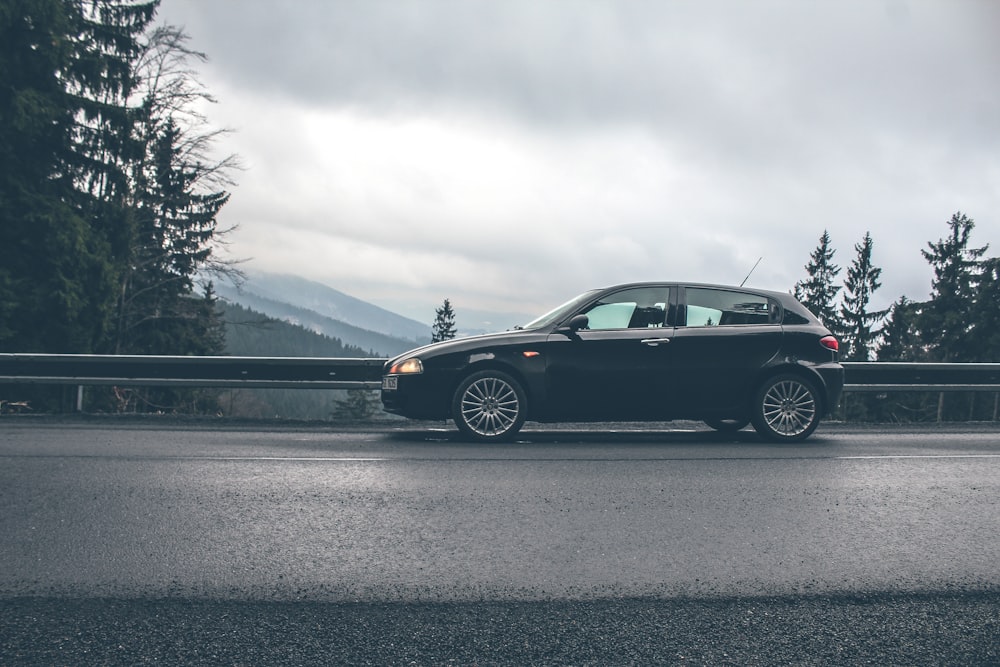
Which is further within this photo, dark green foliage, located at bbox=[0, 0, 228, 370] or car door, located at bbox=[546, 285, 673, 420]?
dark green foliage, located at bbox=[0, 0, 228, 370]

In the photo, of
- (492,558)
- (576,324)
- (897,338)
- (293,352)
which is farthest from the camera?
(293,352)

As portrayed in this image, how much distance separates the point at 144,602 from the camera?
3395mm

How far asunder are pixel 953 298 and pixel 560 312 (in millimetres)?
44321

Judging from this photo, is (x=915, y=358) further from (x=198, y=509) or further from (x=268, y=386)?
(x=198, y=509)

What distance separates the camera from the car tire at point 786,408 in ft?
29.5

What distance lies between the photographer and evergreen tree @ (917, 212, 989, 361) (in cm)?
4316

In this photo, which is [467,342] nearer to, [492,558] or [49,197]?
[492,558]

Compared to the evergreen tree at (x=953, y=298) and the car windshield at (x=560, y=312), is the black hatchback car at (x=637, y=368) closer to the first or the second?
the car windshield at (x=560, y=312)

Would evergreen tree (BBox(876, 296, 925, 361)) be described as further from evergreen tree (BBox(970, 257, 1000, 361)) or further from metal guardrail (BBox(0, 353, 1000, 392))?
metal guardrail (BBox(0, 353, 1000, 392))

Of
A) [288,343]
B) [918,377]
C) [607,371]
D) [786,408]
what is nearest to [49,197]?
[607,371]

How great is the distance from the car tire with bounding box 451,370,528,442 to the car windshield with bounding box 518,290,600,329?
804 millimetres

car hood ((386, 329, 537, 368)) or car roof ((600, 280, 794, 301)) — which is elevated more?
car roof ((600, 280, 794, 301))

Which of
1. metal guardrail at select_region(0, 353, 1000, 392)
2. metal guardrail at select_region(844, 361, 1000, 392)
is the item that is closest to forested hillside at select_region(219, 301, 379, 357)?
metal guardrail at select_region(0, 353, 1000, 392)

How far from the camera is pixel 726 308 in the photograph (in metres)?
9.30
